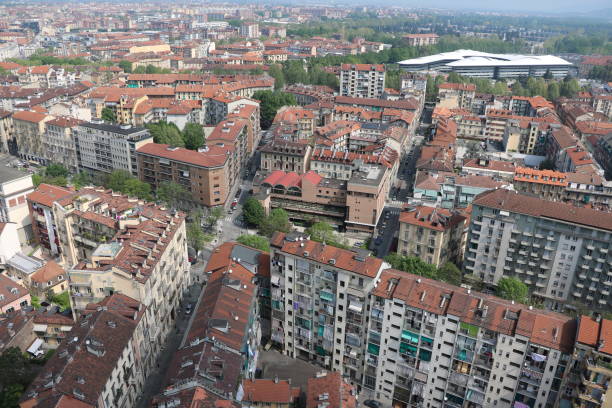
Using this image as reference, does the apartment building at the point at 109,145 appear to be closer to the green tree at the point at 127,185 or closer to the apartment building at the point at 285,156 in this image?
the green tree at the point at 127,185

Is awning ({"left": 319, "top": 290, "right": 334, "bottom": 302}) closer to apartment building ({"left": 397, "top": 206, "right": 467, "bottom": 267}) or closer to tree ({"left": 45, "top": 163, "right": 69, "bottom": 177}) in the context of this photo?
apartment building ({"left": 397, "top": 206, "right": 467, "bottom": 267})

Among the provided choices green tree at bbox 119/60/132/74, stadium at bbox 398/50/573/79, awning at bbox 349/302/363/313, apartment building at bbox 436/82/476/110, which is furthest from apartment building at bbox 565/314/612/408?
green tree at bbox 119/60/132/74

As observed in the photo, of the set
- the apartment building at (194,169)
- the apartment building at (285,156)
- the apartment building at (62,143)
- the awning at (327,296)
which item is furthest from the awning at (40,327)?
the apartment building at (62,143)

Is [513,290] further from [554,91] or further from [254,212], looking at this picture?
[554,91]

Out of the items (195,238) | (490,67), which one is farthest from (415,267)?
(490,67)

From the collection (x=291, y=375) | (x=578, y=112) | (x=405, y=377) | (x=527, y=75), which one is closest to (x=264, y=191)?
(x=291, y=375)

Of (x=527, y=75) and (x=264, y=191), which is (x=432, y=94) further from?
(x=264, y=191)
